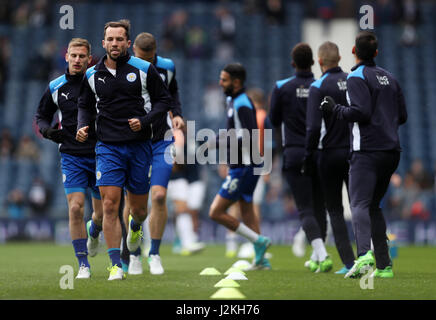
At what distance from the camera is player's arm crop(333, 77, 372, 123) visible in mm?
7406

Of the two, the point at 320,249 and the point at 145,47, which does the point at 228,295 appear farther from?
the point at 145,47

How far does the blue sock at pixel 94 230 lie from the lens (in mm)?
8648

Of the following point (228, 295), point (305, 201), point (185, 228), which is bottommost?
point (185, 228)

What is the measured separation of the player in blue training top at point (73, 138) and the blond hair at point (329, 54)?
7.80 ft

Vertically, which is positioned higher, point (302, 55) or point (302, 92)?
point (302, 55)

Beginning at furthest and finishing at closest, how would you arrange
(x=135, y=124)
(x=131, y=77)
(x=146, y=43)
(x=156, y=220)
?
(x=146, y=43) < (x=156, y=220) < (x=131, y=77) < (x=135, y=124)

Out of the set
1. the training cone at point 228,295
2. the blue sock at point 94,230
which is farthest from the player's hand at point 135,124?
the training cone at point 228,295

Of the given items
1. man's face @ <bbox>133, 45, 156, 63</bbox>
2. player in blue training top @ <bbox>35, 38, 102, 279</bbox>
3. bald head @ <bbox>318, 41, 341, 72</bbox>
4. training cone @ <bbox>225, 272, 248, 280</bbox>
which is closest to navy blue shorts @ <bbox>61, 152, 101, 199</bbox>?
player in blue training top @ <bbox>35, 38, 102, 279</bbox>

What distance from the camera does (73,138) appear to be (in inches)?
313

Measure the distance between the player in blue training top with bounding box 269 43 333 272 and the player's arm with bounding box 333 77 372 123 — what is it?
1.53 metres

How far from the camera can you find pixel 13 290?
6.55m

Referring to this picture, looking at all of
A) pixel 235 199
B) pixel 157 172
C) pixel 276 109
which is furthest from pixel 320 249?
pixel 157 172

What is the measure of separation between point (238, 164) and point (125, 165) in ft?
7.34

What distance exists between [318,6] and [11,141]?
1029 cm
